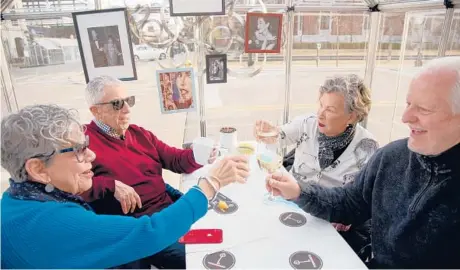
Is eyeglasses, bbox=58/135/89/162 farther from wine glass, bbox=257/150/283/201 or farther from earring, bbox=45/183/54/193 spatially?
wine glass, bbox=257/150/283/201

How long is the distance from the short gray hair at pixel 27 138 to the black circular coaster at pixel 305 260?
0.84 meters

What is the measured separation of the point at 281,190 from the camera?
1.30m

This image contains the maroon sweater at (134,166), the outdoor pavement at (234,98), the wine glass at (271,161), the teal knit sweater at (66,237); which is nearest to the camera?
the teal knit sweater at (66,237)

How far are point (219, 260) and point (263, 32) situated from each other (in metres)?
1.76

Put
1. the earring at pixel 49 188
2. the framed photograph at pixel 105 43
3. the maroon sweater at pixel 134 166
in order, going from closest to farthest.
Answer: the earring at pixel 49 188 → the maroon sweater at pixel 134 166 → the framed photograph at pixel 105 43

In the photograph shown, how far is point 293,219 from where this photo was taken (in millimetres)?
1308

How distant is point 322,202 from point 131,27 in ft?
5.74

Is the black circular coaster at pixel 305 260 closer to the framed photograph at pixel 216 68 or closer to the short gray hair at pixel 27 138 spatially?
the short gray hair at pixel 27 138

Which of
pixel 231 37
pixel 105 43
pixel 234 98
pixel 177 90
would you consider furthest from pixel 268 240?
pixel 234 98

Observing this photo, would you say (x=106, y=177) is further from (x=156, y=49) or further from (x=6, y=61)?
(x=6, y=61)

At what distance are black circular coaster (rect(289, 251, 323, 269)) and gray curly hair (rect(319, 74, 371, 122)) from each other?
2.94 ft

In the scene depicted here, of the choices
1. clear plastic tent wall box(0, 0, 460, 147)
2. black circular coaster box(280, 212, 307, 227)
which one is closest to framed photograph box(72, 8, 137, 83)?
clear plastic tent wall box(0, 0, 460, 147)

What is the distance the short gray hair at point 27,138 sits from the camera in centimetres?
93

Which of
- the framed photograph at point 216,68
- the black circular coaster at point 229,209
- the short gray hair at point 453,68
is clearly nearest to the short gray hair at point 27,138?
the black circular coaster at point 229,209
